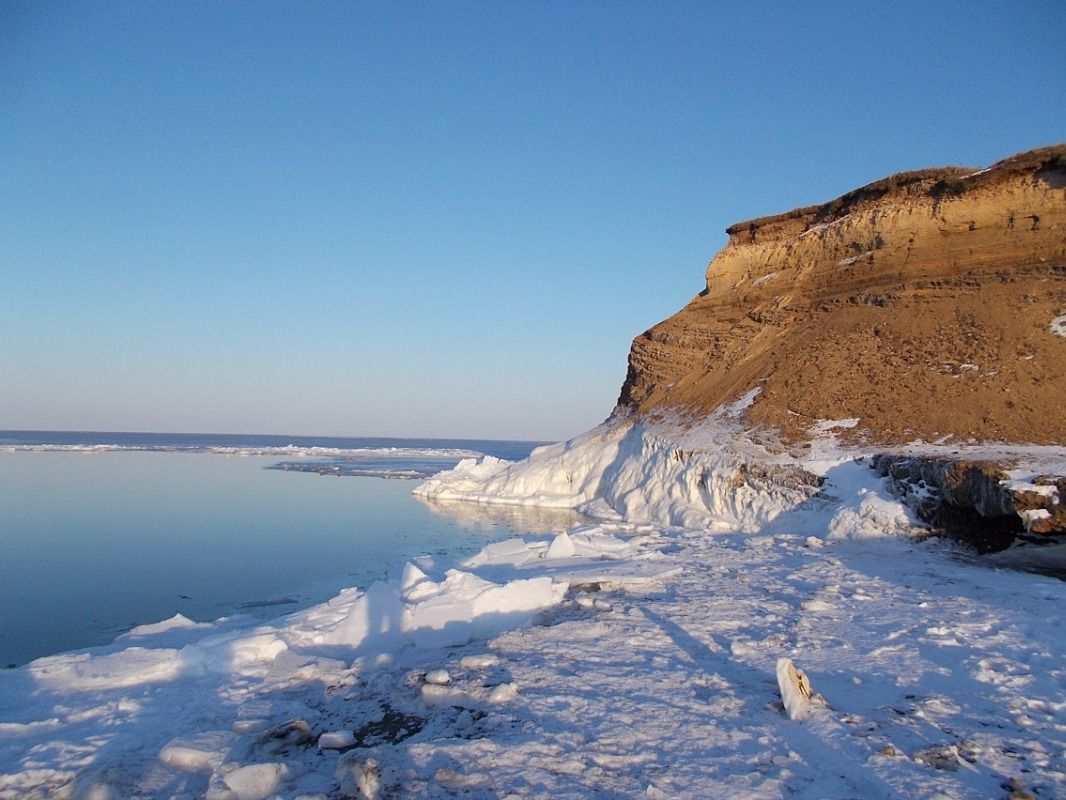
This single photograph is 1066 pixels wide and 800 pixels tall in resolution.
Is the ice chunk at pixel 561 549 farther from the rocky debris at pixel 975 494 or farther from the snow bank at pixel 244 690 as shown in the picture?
the rocky debris at pixel 975 494

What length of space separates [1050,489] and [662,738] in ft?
24.1

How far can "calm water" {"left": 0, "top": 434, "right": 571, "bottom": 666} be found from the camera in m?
8.74

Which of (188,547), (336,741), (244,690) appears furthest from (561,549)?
(188,547)

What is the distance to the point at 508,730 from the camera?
4320mm

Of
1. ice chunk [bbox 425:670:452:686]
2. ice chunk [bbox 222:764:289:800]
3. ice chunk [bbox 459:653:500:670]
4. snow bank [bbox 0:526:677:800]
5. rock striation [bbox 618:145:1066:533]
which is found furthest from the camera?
rock striation [bbox 618:145:1066:533]

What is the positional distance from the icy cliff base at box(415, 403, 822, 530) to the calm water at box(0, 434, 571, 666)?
2.44 meters

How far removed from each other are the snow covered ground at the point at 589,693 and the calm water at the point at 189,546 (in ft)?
5.39

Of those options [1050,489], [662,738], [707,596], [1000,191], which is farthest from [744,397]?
[662,738]

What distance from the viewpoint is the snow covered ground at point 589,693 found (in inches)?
146

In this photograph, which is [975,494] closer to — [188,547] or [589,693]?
[589,693]

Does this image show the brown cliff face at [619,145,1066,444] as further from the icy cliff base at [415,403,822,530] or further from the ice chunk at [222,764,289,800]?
the ice chunk at [222,764,289,800]

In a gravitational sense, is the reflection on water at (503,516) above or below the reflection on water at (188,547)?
below

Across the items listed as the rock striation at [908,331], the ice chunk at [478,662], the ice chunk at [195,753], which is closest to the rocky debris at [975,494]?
the rock striation at [908,331]

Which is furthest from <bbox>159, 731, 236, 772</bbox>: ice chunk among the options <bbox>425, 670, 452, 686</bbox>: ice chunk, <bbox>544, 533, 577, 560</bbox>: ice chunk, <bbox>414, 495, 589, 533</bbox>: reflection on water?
<bbox>414, 495, 589, 533</bbox>: reflection on water
